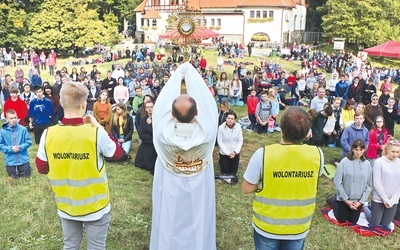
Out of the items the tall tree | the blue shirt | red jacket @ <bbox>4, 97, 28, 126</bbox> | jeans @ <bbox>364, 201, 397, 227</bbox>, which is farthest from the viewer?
the tall tree

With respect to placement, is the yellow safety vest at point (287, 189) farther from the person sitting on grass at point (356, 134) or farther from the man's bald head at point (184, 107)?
the person sitting on grass at point (356, 134)

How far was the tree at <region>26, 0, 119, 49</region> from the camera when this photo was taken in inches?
1426

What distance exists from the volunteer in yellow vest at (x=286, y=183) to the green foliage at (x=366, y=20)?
139ft

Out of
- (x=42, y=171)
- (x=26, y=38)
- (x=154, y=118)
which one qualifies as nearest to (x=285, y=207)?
(x=154, y=118)

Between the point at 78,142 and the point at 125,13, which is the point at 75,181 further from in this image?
the point at 125,13

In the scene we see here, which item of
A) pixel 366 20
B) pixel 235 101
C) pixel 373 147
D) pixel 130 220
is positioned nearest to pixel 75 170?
pixel 130 220

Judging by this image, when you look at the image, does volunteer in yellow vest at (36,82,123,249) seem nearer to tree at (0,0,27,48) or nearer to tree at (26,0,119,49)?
tree at (26,0,119,49)

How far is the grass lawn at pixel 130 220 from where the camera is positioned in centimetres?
510

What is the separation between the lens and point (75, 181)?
3.17 meters

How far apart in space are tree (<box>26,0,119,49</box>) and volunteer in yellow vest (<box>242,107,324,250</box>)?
36.7 metres

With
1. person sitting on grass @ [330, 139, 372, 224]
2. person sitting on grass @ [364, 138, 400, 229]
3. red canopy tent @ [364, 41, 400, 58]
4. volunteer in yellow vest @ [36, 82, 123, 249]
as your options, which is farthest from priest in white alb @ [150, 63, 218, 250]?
red canopy tent @ [364, 41, 400, 58]

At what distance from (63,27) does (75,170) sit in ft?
120

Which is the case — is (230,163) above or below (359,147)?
below

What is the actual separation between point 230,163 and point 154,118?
176 inches
